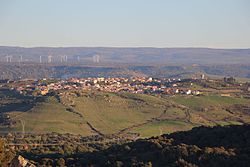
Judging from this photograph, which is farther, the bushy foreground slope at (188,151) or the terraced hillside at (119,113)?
the terraced hillside at (119,113)

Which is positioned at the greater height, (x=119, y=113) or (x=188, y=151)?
(x=188, y=151)

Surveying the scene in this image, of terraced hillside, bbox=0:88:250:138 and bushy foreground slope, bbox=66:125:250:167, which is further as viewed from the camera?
terraced hillside, bbox=0:88:250:138

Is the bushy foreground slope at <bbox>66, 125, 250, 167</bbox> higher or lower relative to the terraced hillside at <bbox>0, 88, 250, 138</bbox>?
higher

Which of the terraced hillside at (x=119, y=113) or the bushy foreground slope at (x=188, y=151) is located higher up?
the bushy foreground slope at (x=188, y=151)

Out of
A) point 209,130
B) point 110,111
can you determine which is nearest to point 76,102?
point 110,111

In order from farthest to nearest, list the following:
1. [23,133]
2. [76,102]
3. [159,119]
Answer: [76,102]
[159,119]
[23,133]

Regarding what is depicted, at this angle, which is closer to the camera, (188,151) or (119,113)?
(188,151)

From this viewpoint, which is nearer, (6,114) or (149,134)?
(149,134)

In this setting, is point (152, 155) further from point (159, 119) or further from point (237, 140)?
point (159, 119)
